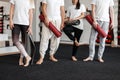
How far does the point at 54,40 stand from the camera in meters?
4.53

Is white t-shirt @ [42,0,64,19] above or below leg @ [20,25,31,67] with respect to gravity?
above

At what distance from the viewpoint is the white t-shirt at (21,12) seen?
396cm

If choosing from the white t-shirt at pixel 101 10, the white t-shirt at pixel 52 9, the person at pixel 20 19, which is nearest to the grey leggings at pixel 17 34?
the person at pixel 20 19

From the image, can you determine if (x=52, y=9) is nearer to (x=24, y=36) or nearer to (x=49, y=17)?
(x=49, y=17)

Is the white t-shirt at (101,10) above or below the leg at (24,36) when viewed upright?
above

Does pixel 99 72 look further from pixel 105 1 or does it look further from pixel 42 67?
pixel 105 1

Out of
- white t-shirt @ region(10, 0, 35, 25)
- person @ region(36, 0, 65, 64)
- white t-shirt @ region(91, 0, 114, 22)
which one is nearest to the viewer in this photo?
white t-shirt @ region(10, 0, 35, 25)

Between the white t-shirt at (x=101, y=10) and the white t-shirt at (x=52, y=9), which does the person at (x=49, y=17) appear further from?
the white t-shirt at (x=101, y=10)

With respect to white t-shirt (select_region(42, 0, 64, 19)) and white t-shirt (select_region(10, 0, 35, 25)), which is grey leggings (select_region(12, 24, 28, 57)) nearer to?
white t-shirt (select_region(10, 0, 35, 25))

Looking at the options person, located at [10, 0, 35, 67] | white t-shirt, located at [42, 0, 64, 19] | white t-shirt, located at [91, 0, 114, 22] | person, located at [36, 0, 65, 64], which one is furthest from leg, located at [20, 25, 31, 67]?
white t-shirt, located at [91, 0, 114, 22]

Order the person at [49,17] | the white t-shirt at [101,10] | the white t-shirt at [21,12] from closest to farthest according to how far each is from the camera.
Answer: the white t-shirt at [21,12] < the person at [49,17] < the white t-shirt at [101,10]

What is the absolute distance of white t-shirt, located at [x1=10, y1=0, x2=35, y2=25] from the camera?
13.0ft

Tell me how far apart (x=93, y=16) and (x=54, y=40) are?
76 cm

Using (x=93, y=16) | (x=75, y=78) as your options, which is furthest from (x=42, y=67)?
(x=93, y=16)
